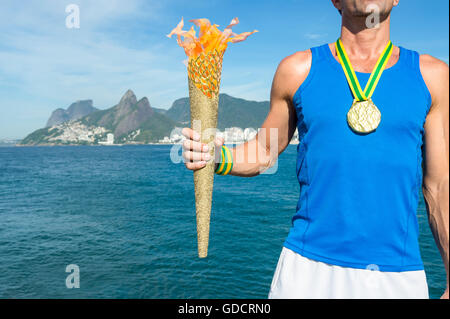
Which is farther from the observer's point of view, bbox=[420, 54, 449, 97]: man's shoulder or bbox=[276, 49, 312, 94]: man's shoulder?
bbox=[276, 49, 312, 94]: man's shoulder

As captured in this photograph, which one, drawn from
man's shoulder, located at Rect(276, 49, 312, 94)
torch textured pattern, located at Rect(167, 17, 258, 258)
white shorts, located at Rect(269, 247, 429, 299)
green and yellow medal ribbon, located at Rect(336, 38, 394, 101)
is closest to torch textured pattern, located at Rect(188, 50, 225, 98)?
torch textured pattern, located at Rect(167, 17, 258, 258)

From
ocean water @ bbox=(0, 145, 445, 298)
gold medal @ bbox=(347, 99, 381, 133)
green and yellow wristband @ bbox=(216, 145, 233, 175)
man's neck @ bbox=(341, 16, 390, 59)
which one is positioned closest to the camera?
gold medal @ bbox=(347, 99, 381, 133)

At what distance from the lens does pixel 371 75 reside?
2.39 m

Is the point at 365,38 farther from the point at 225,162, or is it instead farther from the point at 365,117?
the point at 225,162

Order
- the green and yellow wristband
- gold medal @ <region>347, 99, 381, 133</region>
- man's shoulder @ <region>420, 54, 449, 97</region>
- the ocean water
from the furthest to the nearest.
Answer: the ocean water < the green and yellow wristband < man's shoulder @ <region>420, 54, 449, 97</region> < gold medal @ <region>347, 99, 381, 133</region>

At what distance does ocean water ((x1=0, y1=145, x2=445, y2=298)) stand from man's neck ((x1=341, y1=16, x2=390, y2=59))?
33192 mm

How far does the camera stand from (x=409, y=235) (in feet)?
7.77

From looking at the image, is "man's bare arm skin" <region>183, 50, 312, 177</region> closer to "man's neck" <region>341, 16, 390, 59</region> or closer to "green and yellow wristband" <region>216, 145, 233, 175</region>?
"green and yellow wristband" <region>216, 145, 233, 175</region>

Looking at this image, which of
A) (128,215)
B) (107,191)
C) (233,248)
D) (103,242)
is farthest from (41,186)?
(233,248)

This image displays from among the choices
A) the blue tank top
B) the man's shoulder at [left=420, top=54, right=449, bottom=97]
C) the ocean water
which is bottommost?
the ocean water

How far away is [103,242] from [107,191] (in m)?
39.3

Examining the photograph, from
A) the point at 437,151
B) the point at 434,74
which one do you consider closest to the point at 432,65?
the point at 434,74

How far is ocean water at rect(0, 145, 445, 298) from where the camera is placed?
3672 cm

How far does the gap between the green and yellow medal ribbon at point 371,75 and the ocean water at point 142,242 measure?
3323 centimetres
